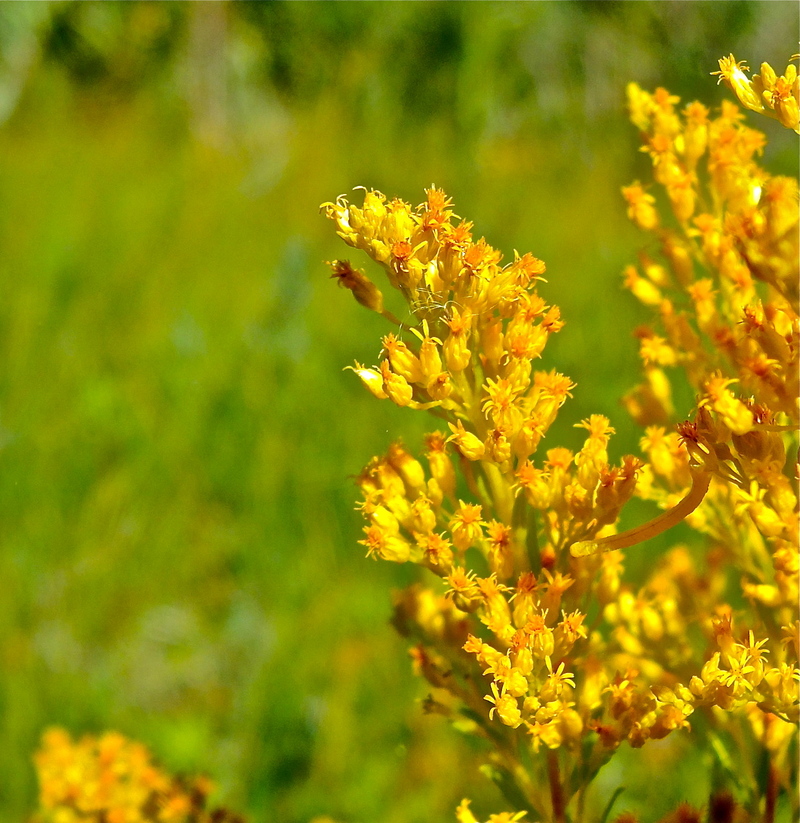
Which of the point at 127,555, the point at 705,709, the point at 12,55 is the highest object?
the point at 12,55

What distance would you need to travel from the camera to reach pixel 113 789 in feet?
4.27

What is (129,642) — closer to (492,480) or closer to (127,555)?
(127,555)

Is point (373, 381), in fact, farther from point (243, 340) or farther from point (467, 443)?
point (243, 340)

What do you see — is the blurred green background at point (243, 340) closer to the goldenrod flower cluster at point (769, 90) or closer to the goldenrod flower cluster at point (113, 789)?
the goldenrod flower cluster at point (113, 789)

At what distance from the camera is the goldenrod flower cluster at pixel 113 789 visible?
122 centimetres

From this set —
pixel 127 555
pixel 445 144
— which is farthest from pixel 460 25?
pixel 127 555

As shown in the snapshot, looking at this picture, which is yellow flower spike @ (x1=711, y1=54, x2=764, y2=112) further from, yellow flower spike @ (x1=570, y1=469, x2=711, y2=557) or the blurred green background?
the blurred green background

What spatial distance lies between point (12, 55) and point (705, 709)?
5476mm

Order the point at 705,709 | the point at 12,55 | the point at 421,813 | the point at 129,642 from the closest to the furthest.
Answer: the point at 705,709
the point at 421,813
the point at 129,642
the point at 12,55

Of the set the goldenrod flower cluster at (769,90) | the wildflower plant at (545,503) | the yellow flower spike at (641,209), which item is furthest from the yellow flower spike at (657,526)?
the yellow flower spike at (641,209)

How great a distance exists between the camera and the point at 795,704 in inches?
31.8

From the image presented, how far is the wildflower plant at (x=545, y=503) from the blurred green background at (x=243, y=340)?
520mm

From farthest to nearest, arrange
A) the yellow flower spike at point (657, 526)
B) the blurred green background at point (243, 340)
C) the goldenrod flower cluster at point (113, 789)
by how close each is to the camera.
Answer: the blurred green background at point (243, 340) → the goldenrod flower cluster at point (113, 789) → the yellow flower spike at point (657, 526)

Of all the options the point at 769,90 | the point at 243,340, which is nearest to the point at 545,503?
the point at 769,90
